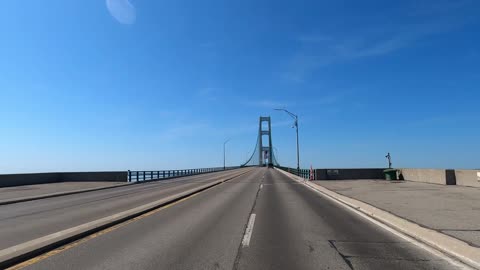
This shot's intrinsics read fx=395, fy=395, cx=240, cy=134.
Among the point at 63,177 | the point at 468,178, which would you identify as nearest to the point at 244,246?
the point at 468,178

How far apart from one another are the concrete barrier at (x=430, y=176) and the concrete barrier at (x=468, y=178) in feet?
1.52

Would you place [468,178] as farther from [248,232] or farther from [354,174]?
[248,232]

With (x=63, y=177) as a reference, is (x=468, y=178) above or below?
below

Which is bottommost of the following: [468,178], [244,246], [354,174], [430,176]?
[244,246]

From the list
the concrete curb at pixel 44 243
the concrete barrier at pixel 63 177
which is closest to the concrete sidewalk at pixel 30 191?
the concrete barrier at pixel 63 177

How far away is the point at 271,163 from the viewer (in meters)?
141

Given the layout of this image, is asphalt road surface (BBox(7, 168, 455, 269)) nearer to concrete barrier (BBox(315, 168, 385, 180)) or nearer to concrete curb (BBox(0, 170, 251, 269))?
concrete curb (BBox(0, 170, 251, 269))

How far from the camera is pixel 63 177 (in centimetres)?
4219

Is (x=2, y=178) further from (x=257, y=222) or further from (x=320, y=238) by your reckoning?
(x=320, y=238)

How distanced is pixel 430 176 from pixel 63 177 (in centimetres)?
3537

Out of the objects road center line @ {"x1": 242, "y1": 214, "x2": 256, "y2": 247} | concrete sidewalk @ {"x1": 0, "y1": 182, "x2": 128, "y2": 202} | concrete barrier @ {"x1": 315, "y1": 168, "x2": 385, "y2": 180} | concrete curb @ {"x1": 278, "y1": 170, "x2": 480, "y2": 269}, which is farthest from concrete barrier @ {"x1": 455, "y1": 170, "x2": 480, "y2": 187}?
concrete sidewalk @ {"x1": 0, "y1": 182, "x2": 128, "y2": 202}

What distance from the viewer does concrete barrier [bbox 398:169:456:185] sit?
2580cm

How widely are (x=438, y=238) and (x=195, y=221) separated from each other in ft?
21.4

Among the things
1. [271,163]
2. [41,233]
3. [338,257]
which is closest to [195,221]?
[41,233]
